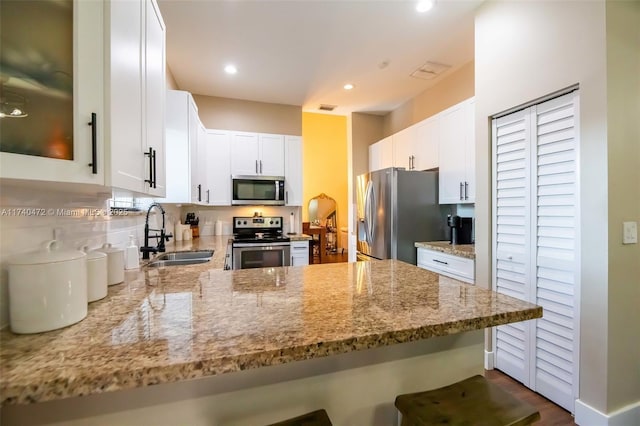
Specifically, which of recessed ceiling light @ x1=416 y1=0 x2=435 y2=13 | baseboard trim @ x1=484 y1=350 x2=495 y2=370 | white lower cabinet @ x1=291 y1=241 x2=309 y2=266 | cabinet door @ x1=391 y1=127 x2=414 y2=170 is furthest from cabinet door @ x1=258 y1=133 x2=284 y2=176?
baseboard trim @ x1=484 y1=350 x2=495 y2=370

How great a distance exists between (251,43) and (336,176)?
492 cm

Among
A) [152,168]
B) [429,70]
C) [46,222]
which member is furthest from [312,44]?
[46,222]

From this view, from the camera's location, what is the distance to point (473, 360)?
1127 millimetres

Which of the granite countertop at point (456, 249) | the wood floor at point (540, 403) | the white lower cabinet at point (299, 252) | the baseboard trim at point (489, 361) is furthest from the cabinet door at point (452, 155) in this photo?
the white lower cabinet at point (299, 252)

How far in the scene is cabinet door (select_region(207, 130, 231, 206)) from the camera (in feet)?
12.6

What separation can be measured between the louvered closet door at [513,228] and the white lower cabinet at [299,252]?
2.12 metres

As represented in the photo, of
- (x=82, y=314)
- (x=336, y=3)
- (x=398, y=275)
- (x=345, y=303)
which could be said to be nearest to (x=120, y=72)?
(x=82, y=314)

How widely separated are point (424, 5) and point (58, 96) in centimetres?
241

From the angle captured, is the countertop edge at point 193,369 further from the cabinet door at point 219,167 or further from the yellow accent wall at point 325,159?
the yellow accent wall at point 325,159

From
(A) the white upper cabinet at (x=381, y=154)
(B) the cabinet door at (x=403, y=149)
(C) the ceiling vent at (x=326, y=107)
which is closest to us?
(B) the cabinet door at (x=403, y=149)

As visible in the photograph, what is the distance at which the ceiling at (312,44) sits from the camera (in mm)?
2264

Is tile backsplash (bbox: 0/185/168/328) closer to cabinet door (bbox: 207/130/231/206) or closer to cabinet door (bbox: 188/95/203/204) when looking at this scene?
cabinet door (bbox: 188/95/203/204)

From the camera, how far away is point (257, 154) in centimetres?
404

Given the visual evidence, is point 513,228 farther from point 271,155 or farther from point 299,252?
point 271,155
